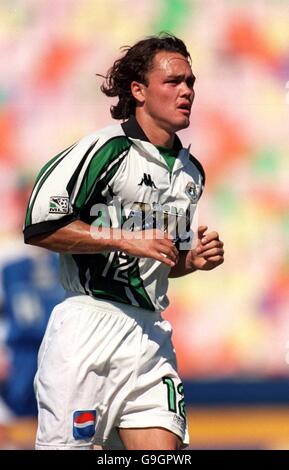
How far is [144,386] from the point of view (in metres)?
3.21

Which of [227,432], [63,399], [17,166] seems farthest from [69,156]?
[227,432]

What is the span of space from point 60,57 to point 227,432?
2.02 metres

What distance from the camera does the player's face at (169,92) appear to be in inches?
133

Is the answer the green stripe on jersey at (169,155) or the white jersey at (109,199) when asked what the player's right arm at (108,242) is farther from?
the green stripe on jersey at (169,155)

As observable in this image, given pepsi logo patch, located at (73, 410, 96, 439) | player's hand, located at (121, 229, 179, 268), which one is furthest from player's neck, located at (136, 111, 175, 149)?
pepsi logo patch, located at (73, 410, 96, 439)

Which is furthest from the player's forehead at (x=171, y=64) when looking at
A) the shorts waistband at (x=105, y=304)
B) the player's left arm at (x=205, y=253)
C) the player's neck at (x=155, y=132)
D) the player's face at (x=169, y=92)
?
the shorts waistband at (x=105, y=304)

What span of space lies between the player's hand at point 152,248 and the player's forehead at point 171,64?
644 millimetres

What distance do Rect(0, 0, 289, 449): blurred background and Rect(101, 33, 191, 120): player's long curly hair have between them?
1386 millimetres

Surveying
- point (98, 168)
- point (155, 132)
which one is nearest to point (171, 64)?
point (155, 132)

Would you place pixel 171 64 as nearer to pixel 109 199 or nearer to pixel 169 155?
pixel 169 155

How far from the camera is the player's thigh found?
10.4ft

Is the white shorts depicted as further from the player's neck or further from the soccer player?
the player's neck

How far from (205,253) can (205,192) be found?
1.76 metres

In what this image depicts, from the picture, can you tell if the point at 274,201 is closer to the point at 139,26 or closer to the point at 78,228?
the point at 139,26
